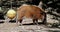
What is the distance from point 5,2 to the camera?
27.8 feet

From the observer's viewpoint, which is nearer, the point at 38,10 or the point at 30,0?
the point at 38,10

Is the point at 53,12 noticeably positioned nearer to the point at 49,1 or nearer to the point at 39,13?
the point at 49,1

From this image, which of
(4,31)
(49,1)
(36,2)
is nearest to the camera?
(4,31)

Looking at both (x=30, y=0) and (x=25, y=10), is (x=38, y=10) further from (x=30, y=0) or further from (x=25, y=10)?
(x=30, y=0)

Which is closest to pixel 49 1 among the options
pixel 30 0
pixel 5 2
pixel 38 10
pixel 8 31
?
pixel 30 0

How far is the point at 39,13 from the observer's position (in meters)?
5.47

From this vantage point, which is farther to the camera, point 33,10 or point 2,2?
point 2,2

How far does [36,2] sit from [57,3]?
1.12 meters

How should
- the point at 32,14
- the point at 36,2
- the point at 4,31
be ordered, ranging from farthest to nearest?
1. the point at 36,2
2. the point at 32,14
3. the point at 4,31

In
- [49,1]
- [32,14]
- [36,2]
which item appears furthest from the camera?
[49,1]

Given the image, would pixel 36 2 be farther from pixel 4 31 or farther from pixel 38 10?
pixel 4 31

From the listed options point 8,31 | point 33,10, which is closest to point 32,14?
point 33,10

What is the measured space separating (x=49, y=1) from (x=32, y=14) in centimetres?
341

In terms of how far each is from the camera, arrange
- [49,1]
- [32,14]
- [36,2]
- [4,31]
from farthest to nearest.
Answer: [49,1]
[36,2]
[32,14]
[4,31]
